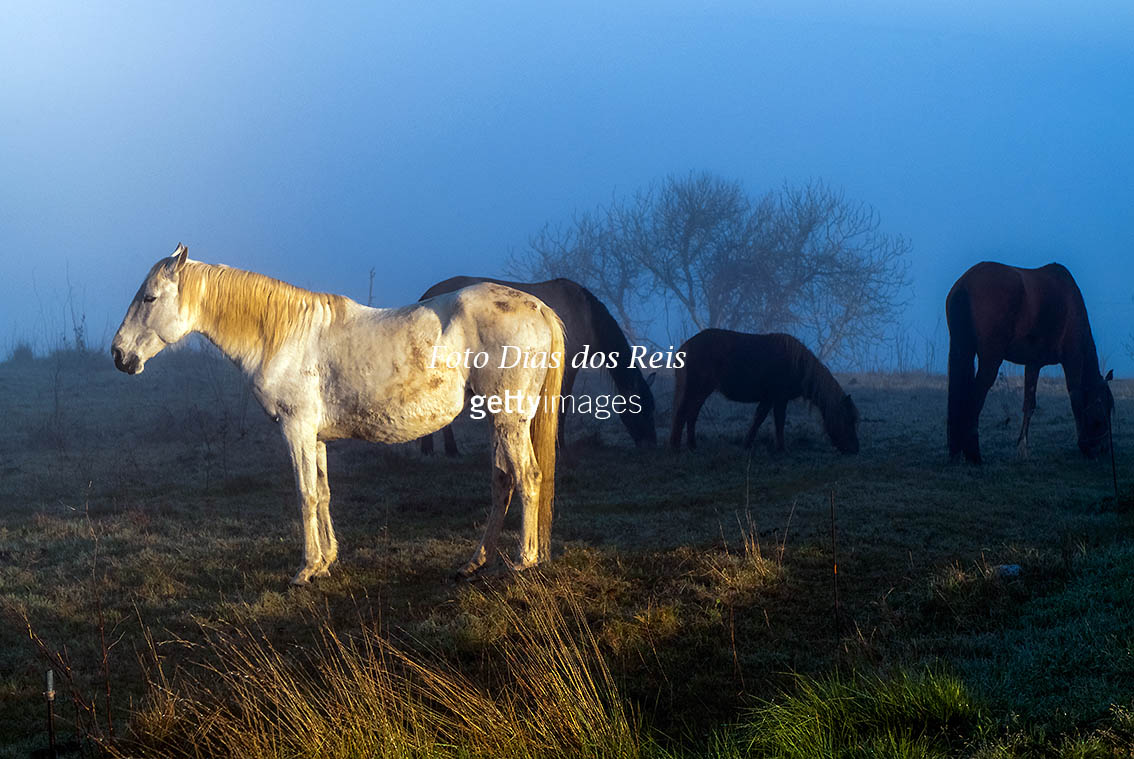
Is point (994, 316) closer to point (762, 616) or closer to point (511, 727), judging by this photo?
point (762, 616)

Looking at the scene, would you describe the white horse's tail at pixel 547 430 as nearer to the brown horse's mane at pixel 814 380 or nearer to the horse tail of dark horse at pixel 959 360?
the horse tail of dark horse at pixel 959 360

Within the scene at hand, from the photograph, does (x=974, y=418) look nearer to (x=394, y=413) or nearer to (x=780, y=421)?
(x=780, y=421)

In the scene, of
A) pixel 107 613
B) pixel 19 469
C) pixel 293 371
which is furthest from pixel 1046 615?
pixel 19 469

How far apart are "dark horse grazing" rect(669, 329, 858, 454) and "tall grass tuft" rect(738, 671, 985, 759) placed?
32.2ft

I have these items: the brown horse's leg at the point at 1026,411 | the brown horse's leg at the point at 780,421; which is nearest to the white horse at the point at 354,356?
the brown horse's leg at the point at 780,421

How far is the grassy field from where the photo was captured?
3.76 metres

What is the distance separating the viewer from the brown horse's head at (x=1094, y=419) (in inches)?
463

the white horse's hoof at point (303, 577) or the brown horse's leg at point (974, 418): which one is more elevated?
the brown horse's leg at point (974, 418)

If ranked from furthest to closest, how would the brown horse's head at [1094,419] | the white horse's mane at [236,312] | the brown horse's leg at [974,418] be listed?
1. the brown horse's head at [1094,419]
2. the brown horse's leg at [974,418]
3. the white horse's mane at [236,312]

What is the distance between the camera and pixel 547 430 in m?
6.90

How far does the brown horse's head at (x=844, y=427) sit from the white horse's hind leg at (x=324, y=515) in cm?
890

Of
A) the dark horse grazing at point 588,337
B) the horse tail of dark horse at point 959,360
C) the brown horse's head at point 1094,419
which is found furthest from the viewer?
the dark horse grazing at point 588,337

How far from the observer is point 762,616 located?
18.2ft

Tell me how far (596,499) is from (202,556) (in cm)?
462
